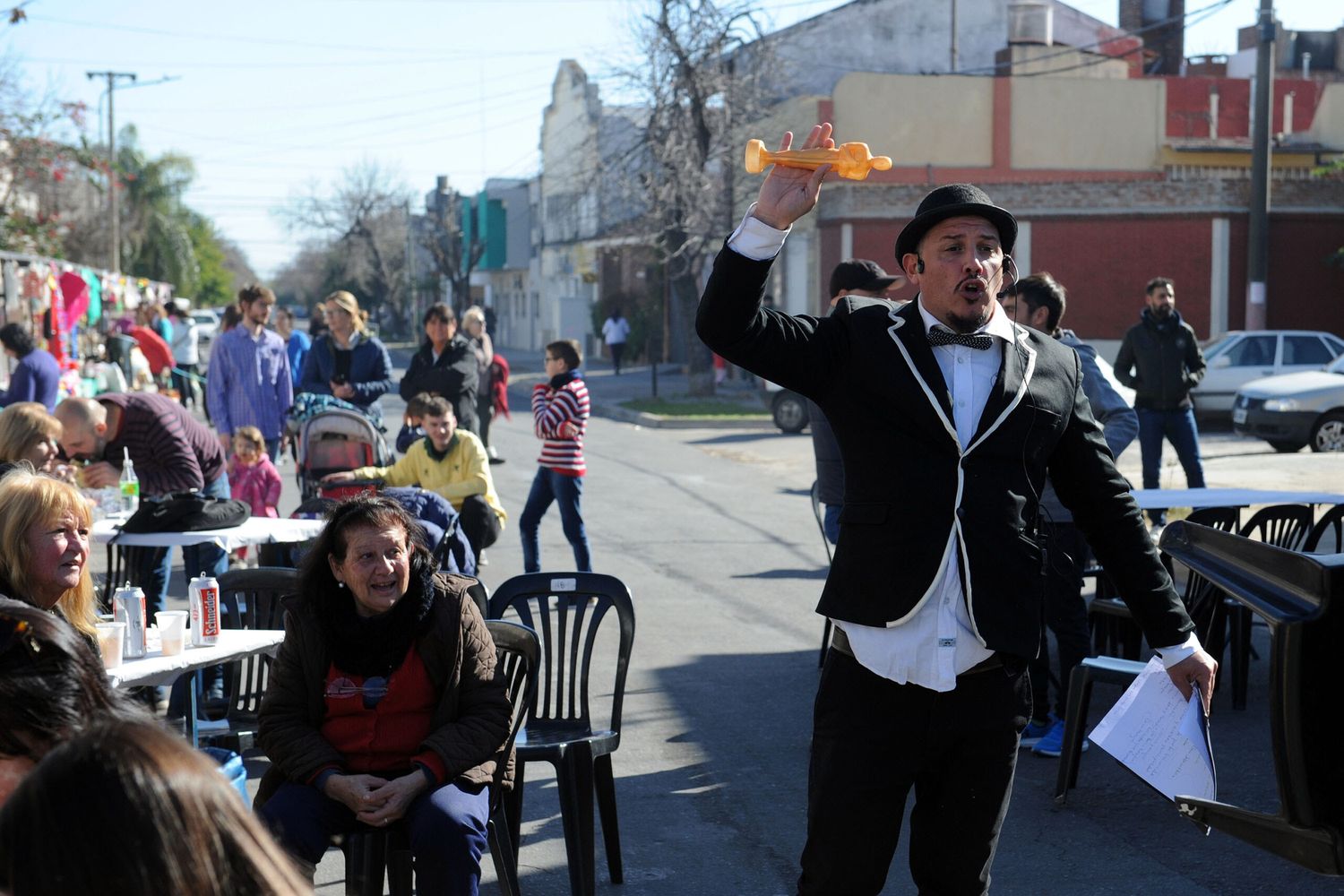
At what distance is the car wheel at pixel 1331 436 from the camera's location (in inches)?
734

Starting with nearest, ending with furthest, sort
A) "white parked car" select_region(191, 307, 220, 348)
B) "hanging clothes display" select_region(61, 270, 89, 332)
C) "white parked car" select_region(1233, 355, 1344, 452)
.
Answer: "white parked car" select_region(1233, 355, 1344, 452) → "hanging clothes display" select_region(61, 270, 89, 332) → "white parked car" select_region(191, 307, 220, 348)

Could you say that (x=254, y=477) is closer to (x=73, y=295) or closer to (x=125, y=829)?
(x=125, y=829)

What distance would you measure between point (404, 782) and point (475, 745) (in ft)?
0.78

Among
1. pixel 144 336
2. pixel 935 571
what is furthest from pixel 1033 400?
pixel 144 336

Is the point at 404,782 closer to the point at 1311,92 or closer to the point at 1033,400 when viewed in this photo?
the point at 1033,400

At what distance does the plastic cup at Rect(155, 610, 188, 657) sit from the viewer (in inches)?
202

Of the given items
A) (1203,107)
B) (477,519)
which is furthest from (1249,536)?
(1203,107)

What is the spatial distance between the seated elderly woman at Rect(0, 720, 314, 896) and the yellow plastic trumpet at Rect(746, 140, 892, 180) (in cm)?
190

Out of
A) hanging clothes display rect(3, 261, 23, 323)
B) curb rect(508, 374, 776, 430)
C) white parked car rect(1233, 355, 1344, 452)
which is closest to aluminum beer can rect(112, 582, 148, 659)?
hanging clothes display rect(3, 261, 23, 323)

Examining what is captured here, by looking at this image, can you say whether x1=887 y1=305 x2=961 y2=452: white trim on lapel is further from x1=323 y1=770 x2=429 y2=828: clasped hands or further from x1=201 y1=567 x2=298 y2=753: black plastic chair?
x1=201 y1=567 x2=298 y2=753: black plastic chair

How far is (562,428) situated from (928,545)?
6861mm

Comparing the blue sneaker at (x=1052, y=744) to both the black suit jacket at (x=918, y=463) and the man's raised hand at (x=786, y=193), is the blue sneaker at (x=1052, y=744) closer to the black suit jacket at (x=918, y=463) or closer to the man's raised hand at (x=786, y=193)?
the black suit jacket at (x=918, y=463)

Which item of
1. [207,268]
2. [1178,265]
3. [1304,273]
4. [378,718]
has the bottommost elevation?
[378,718]

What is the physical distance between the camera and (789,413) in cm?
2283
